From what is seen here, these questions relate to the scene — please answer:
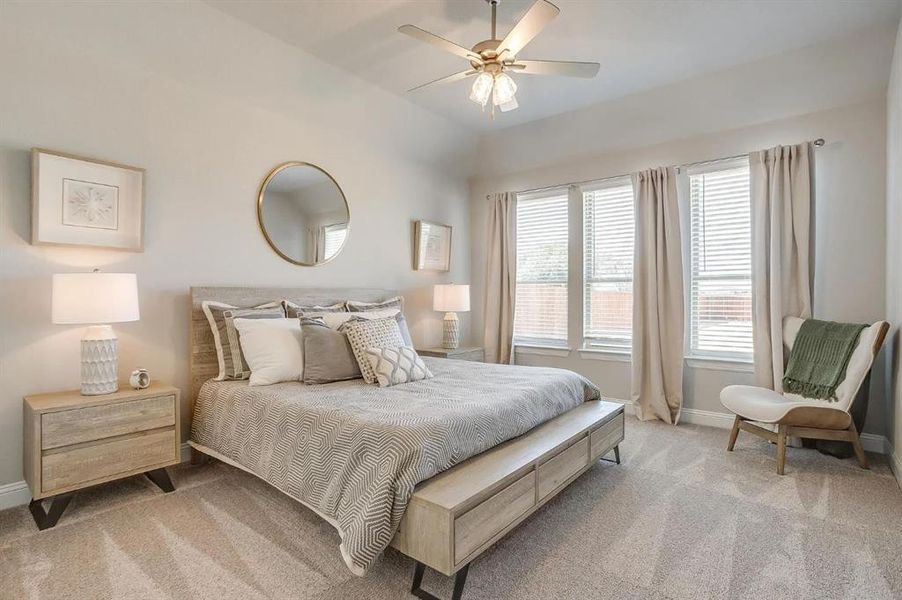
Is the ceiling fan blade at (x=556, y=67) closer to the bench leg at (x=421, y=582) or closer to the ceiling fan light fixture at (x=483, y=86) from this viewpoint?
the ceiling fan light fixture at (x=483, y=86)

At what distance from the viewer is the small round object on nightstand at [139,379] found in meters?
2.65

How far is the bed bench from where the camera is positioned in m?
1.67

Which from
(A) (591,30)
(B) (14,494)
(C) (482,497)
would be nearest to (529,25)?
(A) (591,30)

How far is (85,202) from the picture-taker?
2.63 meters

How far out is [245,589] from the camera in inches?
70.4

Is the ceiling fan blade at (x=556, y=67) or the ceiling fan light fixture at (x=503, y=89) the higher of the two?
the ceiling fan blade at (x=556, y=67)

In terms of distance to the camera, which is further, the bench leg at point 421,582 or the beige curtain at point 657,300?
the beige curtain at point 657,300

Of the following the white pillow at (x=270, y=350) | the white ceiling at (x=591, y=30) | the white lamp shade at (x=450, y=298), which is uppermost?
the white ceiling at (x=591, y=30)

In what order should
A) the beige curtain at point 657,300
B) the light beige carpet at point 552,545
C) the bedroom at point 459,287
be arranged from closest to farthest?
the light beige carpet at point 552,545, the bedroom at point 459,287, the beige curtain at point 657,300

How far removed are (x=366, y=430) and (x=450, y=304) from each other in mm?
2810

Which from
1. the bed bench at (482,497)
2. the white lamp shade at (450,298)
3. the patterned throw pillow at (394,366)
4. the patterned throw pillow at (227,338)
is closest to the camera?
the bed bench at (482,497)

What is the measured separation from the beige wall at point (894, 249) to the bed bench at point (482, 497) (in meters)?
2.11

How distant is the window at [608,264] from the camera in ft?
14.8

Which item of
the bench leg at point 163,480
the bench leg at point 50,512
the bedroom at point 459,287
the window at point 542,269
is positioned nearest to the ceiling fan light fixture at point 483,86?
the bedroom at point 459,287
